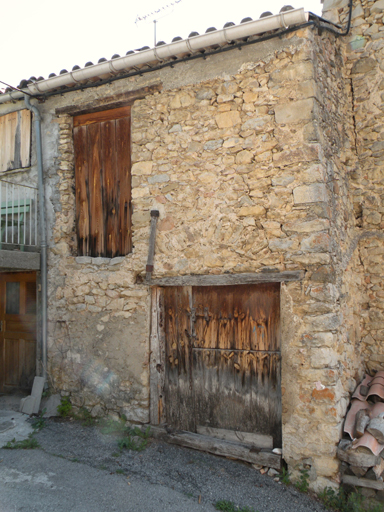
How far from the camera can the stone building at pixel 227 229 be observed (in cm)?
402

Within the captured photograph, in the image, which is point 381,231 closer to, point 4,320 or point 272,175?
point 272,175

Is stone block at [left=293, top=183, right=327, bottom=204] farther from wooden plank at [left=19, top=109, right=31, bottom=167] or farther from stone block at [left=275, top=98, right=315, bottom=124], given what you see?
wooden plank at [left=19, top=109, right=31, bottom=167]

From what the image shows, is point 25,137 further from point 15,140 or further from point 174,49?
point 174,49

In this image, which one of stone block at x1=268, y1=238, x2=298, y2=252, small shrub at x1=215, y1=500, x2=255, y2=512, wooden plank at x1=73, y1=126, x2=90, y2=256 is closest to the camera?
small shrub at x1=215, y1=500, x2=255, y2=512

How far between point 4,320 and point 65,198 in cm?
235

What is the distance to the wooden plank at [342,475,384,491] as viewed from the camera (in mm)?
3643

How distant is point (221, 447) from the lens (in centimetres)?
440

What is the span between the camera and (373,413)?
156 inches

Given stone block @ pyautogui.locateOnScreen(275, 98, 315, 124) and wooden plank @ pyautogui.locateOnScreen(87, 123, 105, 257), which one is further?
wooden plank @ pyautogui.locateOnScreen(87, 123, 105, 257)

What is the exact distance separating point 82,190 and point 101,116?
1.02 m

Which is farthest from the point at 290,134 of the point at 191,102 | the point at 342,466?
the point at 342,466

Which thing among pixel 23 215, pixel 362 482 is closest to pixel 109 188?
pixel 23 215

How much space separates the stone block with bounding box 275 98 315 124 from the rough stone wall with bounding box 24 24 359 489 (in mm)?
10

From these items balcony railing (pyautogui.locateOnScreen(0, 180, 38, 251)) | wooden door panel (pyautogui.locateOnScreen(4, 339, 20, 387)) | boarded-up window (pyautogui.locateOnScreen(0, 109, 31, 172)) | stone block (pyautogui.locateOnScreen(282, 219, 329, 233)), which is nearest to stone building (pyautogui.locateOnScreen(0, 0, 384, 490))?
stone block (pyautogui.locateOnScreen(282, 219, 329, 233))
